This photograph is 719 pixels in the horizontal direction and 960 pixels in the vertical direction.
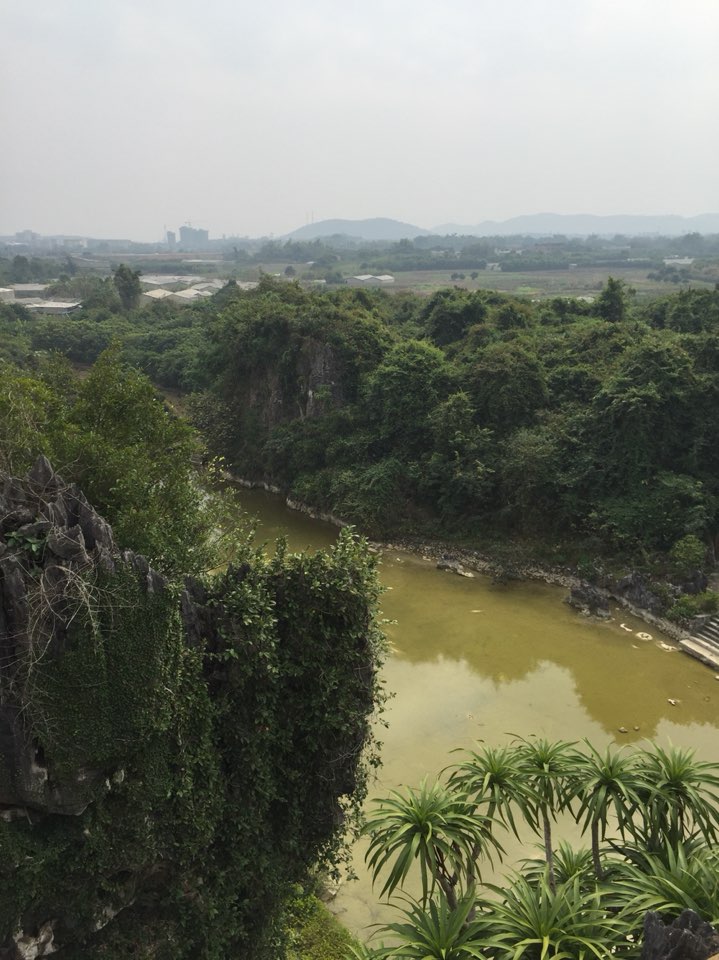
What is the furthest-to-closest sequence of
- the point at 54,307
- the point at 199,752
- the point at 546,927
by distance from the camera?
the point at 54,307 → the point at 199,752 → the point at 546,927

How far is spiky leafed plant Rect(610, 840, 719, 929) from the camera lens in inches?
233

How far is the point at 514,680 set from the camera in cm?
1457

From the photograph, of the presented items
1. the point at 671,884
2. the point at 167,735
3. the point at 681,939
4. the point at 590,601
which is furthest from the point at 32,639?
the point at 590,601

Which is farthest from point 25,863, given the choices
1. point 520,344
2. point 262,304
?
point 262,304

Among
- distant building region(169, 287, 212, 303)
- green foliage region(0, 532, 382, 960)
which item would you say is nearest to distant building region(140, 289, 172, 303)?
distant building region(169, 287, 212, 303)

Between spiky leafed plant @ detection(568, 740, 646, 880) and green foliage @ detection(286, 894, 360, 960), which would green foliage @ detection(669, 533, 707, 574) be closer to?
spiky leafed plant @ detection(568, 740, 646, 880)

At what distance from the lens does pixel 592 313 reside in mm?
29641

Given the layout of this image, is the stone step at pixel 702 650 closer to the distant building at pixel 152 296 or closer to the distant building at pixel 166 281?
the distant building at pixel 152 296

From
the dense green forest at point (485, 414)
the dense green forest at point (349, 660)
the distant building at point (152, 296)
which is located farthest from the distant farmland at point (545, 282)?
the dense green forest at point (349, 660)

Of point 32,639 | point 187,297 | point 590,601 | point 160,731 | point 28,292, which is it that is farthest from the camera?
point 28,292

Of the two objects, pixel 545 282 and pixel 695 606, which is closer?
pixel 695 606

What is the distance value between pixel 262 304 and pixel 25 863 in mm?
25256

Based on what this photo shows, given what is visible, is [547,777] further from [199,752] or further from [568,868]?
[199,752]

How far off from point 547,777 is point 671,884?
1.55m
